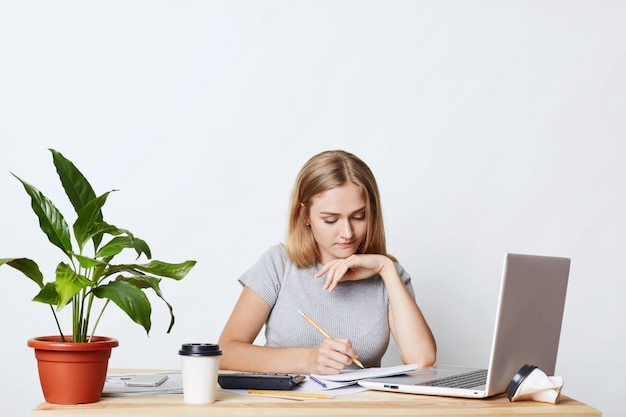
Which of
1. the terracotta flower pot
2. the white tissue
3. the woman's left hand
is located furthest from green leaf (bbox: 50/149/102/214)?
the white tissue

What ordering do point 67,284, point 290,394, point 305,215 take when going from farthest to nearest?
1. point 305,215
2. point 290,394
3. point 67,284

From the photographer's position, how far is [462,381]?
179 cm

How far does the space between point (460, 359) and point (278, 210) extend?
1.03 meters

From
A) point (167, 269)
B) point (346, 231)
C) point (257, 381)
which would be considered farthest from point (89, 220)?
point (346, 231)

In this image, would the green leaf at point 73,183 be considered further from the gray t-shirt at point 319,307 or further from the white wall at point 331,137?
the white wall at point 331,137

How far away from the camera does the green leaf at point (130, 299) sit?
1.42 meters

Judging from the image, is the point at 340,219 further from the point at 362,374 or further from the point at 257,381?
the point at 257,381

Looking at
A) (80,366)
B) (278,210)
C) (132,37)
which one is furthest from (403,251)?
(80,366)

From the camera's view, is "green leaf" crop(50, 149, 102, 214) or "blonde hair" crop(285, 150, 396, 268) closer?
"green leaf" crop(50, 149, 102, 214)

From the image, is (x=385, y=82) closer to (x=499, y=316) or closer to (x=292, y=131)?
(x=292, y=131)

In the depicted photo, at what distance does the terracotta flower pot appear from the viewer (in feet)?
4.74

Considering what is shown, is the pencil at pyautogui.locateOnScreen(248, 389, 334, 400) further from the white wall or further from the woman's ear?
the white wall

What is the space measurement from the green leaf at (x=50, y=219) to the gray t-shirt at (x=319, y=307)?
3.25ft

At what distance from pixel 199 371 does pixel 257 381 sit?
216 millimetres
